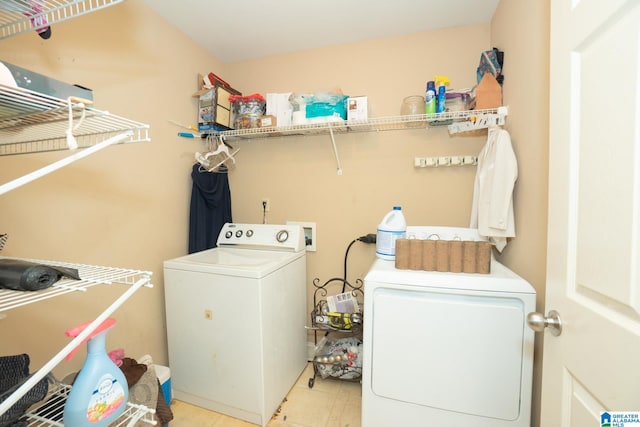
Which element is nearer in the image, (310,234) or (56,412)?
(56,412)

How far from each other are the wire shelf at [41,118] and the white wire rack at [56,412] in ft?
2.79

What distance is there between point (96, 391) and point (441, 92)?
2.18 metres

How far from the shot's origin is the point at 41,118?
0.82 metres

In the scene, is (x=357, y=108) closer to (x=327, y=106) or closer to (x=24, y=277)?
(x=327, y=106)

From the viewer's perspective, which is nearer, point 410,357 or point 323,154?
point 410,357

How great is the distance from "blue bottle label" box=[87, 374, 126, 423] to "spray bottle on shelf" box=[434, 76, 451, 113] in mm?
2089

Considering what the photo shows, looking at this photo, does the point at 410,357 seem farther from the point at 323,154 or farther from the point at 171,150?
the point at 171,150

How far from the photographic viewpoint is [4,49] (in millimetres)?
1141

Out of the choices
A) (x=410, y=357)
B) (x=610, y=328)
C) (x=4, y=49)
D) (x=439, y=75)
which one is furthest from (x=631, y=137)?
(x=4, y=49)

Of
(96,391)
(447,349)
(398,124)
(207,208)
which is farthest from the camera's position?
(207,208)

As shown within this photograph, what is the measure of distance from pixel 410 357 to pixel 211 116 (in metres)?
2.08

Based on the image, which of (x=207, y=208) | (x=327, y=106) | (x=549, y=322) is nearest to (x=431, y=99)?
(x=327, y=106)

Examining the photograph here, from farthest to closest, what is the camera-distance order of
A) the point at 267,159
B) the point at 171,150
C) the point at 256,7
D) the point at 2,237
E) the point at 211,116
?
the point at 267,159
the point at 211,116
the point at 171,150
the point at 256,7
the point at 2,237

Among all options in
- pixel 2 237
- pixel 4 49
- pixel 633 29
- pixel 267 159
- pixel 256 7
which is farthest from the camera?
pixel 267 159
